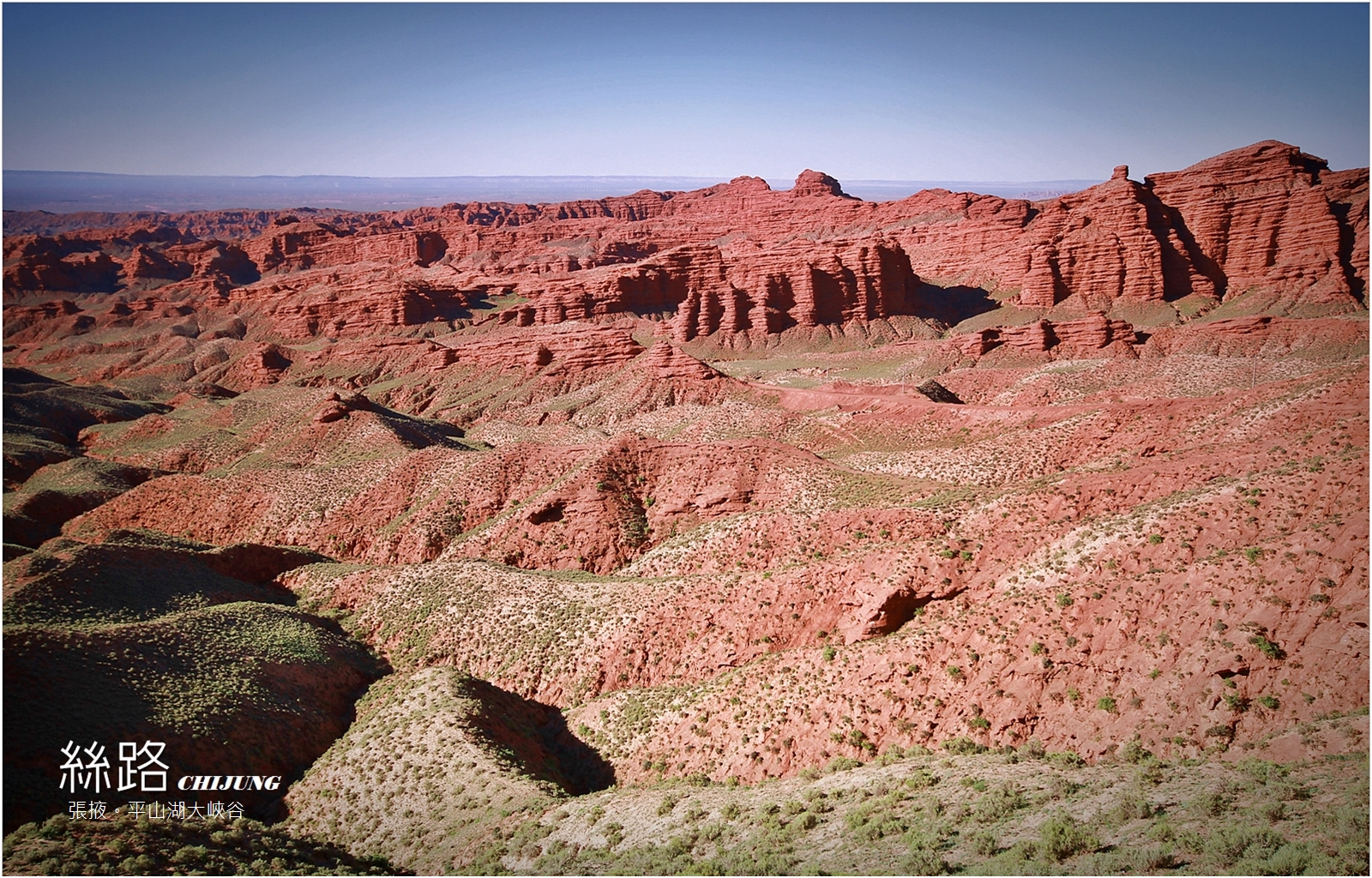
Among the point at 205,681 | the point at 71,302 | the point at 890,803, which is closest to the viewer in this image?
the point at 890,803

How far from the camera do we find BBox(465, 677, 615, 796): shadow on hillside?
79.0ft

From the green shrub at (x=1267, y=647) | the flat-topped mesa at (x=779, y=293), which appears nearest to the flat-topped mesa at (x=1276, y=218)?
the flat-topped mesa at (x=779, y=293)

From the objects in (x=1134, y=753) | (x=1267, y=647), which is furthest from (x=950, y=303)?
(x=1134, y=753)

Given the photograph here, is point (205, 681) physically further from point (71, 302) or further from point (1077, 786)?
point (71, 302)

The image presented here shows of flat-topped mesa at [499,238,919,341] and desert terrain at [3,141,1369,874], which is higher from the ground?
flat-topped mesa at [499,238,919,341]

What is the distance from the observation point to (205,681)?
86.7 ft

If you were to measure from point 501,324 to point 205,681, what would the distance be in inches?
4312

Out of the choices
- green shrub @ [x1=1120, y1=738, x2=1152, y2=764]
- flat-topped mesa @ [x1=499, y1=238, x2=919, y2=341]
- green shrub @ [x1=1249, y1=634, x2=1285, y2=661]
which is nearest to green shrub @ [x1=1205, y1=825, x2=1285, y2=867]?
green shrub @ [x1=1120, y1=738, x2=1152, y2=764]

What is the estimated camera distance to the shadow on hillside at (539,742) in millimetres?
24078

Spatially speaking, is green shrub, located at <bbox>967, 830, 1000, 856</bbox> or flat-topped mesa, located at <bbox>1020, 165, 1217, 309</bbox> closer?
green shrub, located at <bbox>967, 830, 1000, 856</bbox>

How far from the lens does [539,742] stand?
26406mm

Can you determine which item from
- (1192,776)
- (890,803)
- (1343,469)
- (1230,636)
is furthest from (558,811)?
(1343,469)

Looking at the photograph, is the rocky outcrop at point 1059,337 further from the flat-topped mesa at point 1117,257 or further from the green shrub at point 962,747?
the green shrub at point 962,747

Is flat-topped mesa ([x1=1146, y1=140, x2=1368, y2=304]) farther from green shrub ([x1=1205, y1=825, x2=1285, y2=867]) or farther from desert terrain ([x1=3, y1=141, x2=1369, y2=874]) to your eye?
green shrub ([x1=1205, y1=825, x2=1285, y2=867])
